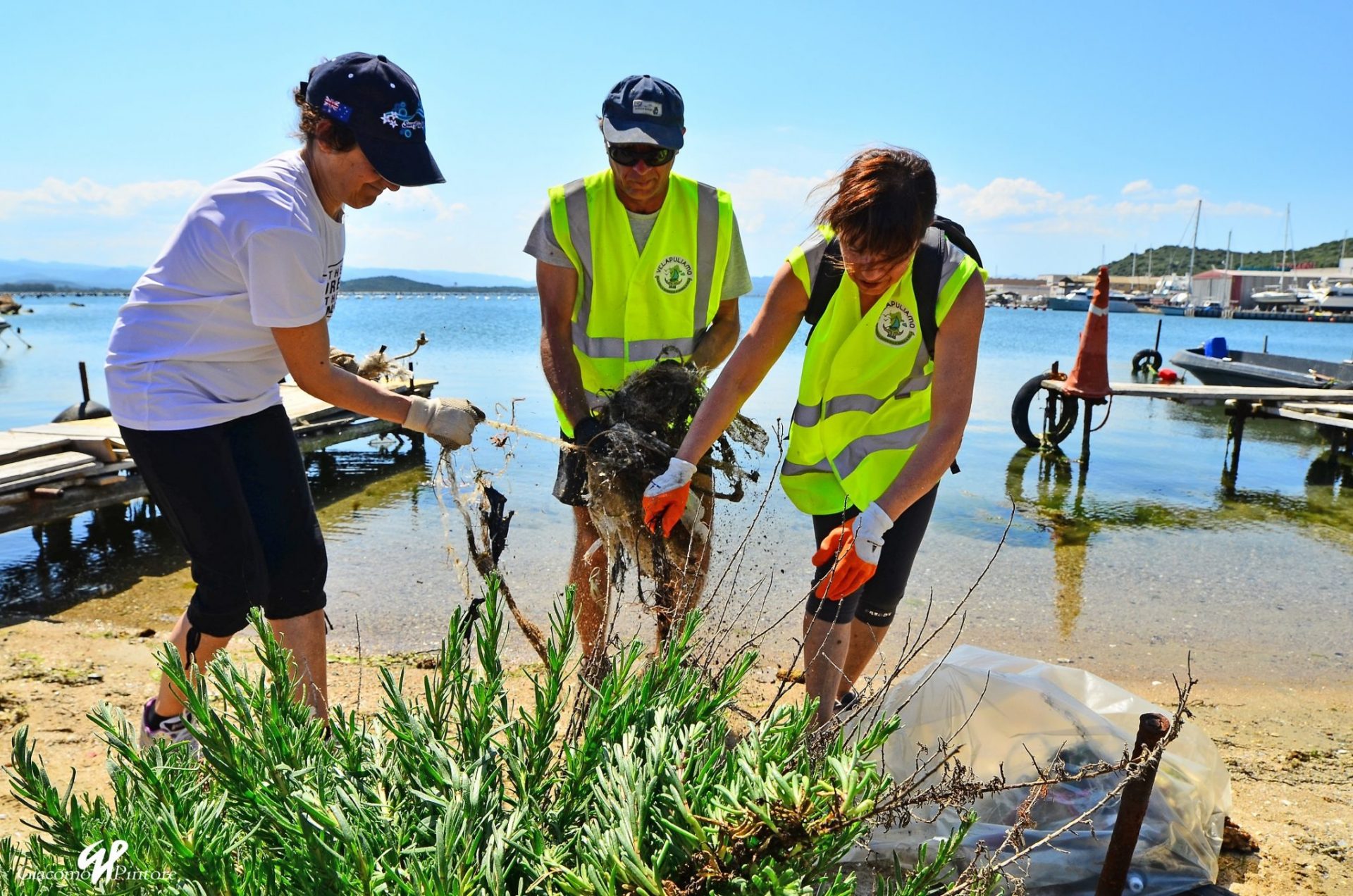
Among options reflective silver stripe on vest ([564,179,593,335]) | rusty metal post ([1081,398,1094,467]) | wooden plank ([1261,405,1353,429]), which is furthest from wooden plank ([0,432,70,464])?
wooden plank ([1261,405,1353,429])

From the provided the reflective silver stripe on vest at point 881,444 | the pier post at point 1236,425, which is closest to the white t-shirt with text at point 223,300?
the reflective silver stripe on vest at point 881,444

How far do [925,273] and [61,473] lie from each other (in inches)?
238

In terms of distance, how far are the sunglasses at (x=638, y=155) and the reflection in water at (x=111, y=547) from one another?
4.76 meters

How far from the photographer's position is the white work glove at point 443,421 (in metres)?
2.72

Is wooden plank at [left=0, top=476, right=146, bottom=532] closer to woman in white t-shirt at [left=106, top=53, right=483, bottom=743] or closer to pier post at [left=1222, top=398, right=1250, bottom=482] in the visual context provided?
woman in white t-shirt at [left=106, top=53, right=483, bottom=743]

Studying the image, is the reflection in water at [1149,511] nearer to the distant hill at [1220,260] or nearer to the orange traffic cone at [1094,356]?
the orange traffic cone at [1094,356]

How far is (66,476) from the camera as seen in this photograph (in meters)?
6.32

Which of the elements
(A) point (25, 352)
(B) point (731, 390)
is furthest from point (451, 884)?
(A) point (25, 352)

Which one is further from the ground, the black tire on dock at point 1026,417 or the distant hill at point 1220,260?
the distant hill at point 1220,260

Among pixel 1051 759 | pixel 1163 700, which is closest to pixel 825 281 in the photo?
pixel 1051 759

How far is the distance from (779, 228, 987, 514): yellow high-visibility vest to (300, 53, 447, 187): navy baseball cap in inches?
42.8

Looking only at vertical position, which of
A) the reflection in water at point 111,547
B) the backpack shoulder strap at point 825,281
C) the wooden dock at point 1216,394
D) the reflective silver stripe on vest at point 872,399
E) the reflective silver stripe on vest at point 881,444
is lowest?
the reflection in water at point 111,547

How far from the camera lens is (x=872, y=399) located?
2.85 metres

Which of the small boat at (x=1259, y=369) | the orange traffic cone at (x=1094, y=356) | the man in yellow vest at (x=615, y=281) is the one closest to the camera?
the man in yellow vest at (x=615, y=281)
